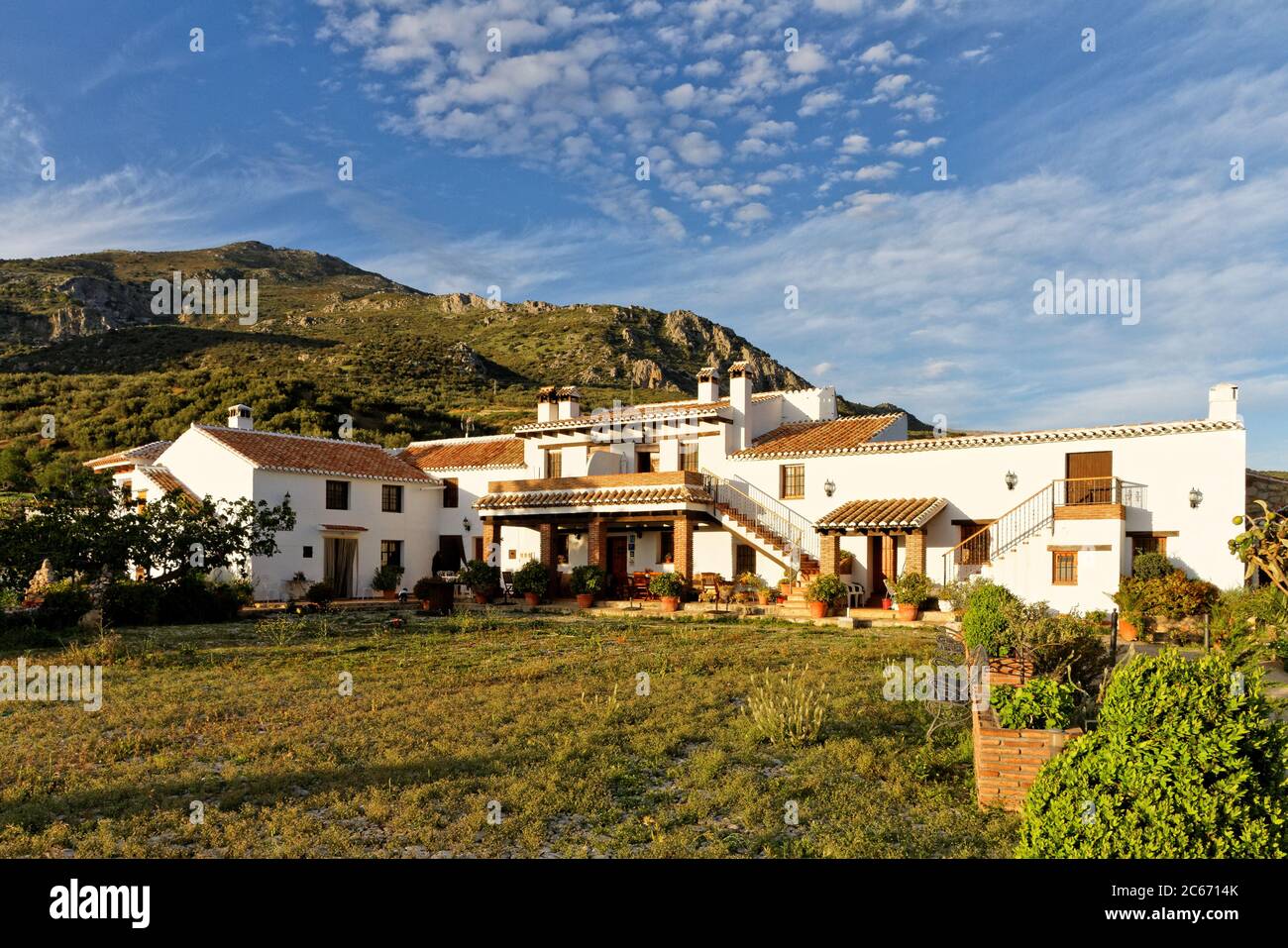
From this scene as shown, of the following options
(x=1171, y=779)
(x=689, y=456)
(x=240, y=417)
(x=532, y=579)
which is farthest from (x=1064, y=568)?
(x=240, y=417)

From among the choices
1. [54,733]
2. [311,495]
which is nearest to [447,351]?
[311,495]

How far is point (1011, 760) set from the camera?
7.43 m

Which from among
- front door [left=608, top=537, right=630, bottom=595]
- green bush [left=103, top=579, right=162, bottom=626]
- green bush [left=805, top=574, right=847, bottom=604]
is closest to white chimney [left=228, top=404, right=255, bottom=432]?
green bush [left=103, top=579, right=162, bottom=626]

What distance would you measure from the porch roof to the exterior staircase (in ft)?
4.09

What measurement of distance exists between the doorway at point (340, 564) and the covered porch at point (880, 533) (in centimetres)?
1615

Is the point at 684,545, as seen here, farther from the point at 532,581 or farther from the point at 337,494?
the point at 337,494

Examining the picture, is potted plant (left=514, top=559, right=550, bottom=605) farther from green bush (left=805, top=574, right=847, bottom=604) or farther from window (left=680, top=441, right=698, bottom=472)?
green bush (left=805, top=574, right=847, bottom=604)

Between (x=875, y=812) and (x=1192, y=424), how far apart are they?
18151mm

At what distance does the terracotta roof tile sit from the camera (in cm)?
2702

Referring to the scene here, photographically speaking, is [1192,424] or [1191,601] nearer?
[1191,601]

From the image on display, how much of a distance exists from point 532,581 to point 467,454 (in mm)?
8931

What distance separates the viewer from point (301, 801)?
7.68 metres

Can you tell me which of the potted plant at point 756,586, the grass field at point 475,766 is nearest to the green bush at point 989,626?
the grass field at point 475,766

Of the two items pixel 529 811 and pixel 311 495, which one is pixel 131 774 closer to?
pixel 529 811
